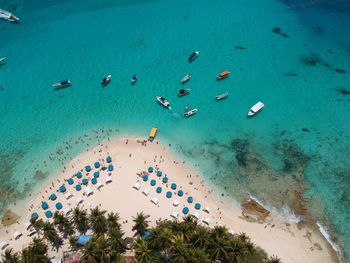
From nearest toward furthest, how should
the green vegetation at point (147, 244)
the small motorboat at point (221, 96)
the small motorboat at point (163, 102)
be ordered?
the green vegetation at point (147, 244) → the small motorboat at point (163, 102) → the small motorboat at point (221, 96)

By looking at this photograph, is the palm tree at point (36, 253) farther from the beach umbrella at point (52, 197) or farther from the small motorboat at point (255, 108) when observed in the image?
the small motorboat at point (255, 108)

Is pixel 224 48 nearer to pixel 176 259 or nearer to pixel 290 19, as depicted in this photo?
pixel 290 19

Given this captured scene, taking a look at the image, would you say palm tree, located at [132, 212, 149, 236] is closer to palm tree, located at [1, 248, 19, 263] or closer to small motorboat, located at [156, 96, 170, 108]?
palm tree, located at [1, 248, 19, 263]

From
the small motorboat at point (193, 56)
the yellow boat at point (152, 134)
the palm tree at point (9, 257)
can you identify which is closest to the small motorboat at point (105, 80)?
the yellow boat at point (152, 134)

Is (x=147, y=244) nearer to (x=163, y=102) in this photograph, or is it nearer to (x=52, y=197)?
(x=52, y=197)

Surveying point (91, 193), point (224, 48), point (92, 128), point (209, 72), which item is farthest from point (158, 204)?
point (224, 48)
